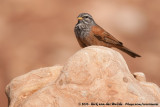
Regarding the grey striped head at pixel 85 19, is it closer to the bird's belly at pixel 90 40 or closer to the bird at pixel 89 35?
the bird at pixel 89 35

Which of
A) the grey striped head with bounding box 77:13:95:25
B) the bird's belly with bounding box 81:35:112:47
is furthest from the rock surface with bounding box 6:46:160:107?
the grey striped head with bounding box 77:13:95:25

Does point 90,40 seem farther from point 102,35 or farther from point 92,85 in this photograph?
point 92,85

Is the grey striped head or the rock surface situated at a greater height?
the grey striped head

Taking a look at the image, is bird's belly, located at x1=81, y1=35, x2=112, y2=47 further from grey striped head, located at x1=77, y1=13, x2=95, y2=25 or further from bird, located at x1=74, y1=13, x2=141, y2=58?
grey striped head, located at x1=77, y1=13, x2=95, y2=25

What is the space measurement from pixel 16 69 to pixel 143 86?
451 inches

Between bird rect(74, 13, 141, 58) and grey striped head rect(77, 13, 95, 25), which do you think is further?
grey striped head rect(77, 13, 95, 25)

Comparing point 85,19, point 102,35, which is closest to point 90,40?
point 102,35

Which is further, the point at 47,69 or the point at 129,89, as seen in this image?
the point at 47,69

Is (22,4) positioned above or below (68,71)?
above

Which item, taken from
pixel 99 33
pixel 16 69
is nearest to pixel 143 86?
pixel 99 33

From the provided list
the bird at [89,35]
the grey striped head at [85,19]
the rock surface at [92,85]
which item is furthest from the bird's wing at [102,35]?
the rock surface at [92,85]

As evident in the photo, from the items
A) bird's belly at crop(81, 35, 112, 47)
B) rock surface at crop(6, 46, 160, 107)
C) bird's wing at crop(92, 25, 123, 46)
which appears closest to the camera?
rock surface at crop(6, 46, 160, 107)

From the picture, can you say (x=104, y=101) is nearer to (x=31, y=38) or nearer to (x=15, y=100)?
(x=15, y=100)

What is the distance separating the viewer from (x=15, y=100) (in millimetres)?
10555
